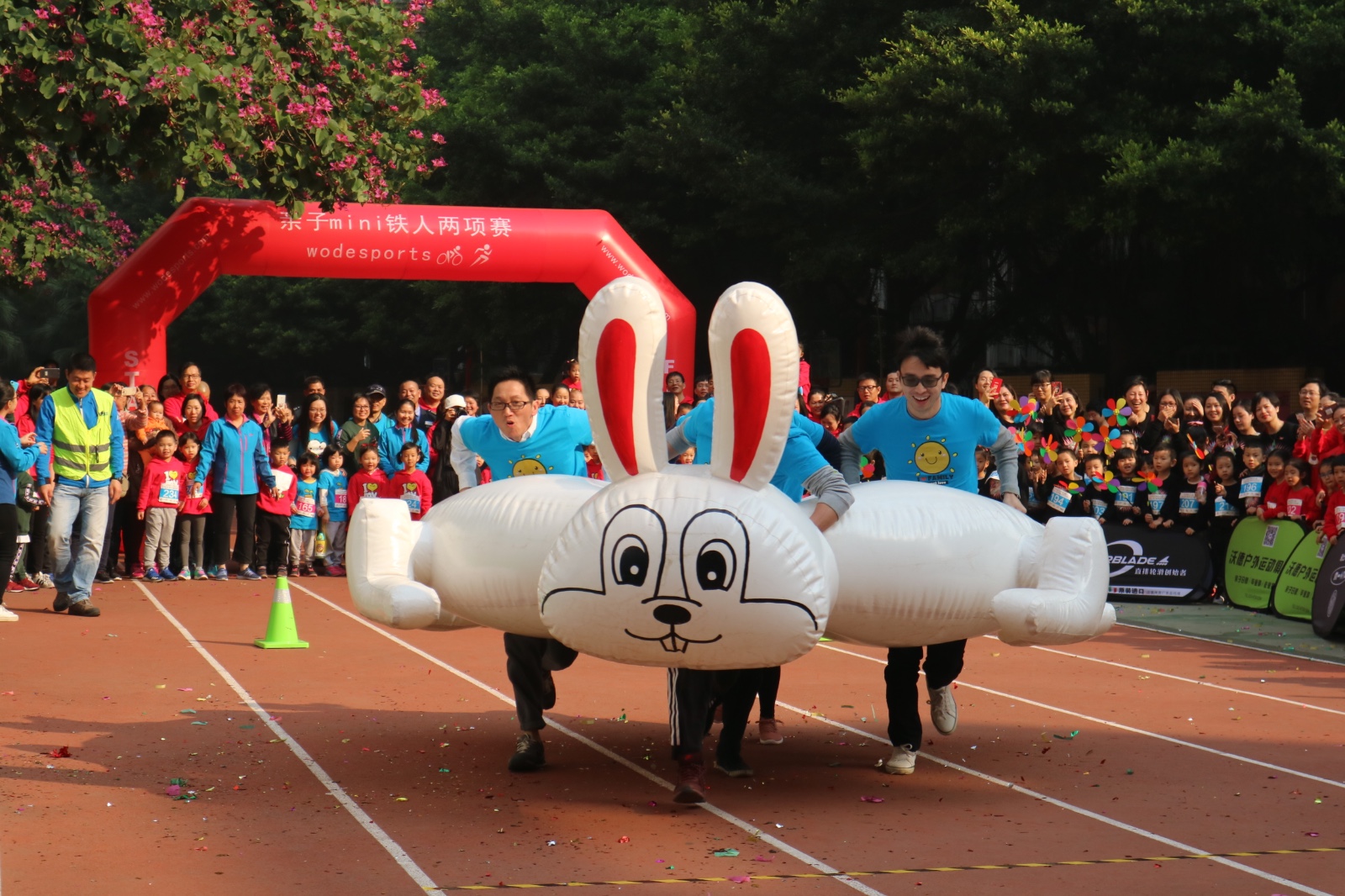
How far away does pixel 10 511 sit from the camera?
10445mm

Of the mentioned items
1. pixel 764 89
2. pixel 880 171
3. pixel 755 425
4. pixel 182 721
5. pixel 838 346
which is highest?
pixel 764 89

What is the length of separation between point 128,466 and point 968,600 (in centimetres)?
1016

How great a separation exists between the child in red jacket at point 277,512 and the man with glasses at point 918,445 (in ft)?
29.7

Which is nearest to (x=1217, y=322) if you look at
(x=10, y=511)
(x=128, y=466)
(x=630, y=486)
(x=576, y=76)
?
(x=576, y=76)

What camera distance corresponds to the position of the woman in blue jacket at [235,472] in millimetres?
14148

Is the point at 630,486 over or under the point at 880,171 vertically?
under

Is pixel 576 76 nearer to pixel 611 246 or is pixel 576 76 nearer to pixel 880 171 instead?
pixel 880 171

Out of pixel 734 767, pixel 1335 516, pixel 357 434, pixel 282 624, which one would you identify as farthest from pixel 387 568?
pixel 357 434

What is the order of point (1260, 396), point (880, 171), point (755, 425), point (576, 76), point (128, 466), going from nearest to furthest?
point (755, 425), point (1260, 396), point (128, 466), point (880, 171), point (576, 76)

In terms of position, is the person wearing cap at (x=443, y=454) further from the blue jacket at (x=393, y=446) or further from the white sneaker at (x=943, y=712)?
the white sneaker at (x=943, y=712)

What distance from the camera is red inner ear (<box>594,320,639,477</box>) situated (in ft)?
18.2

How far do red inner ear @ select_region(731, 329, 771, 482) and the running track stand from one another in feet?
4.79

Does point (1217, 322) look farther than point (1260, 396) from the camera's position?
Yes

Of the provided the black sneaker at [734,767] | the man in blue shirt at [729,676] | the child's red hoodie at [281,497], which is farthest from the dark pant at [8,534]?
the black sneaker at [734,767]
